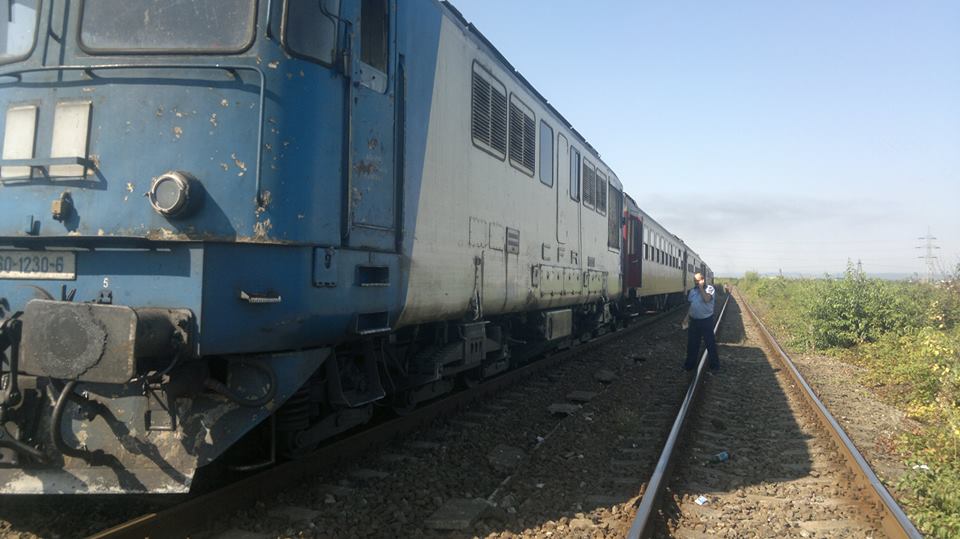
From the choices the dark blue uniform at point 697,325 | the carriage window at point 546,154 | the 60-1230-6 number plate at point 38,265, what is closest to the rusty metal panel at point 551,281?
the carriage window at point 546,154

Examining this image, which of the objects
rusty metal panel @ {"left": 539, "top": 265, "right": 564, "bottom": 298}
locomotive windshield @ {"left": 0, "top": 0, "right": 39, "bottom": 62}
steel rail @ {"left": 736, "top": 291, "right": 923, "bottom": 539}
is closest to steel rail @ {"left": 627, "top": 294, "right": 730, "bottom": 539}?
steel rail @ {"left": 736, "top": 291, "right": 923, "bottom": 539}

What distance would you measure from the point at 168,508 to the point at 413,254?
2205 mm

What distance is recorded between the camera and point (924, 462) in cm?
565

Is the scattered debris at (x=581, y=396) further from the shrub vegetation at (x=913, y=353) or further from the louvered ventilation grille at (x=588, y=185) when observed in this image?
the louvered ventilation grille at (x=588, y=185)

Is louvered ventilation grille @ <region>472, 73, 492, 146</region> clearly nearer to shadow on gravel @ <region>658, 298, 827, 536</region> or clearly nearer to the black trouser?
shadow on gravel @ <region>658, 298, 827, 536</region>

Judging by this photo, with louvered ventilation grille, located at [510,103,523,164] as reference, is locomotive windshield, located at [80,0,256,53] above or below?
below

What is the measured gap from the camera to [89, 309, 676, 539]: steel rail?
3.45 metres

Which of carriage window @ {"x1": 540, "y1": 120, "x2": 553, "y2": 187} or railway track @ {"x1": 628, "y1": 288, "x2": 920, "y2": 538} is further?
carriage window @ {"x1": 540, "y1": 120, "x2": 553, "y2": 187}

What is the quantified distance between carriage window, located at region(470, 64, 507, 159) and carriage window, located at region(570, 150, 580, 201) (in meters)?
3.14

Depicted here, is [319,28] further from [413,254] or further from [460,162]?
[460,162]

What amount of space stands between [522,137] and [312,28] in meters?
4.04

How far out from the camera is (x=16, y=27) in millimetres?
3742

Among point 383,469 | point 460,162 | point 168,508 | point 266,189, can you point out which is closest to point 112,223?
point 266,189

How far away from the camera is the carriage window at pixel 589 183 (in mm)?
10805
